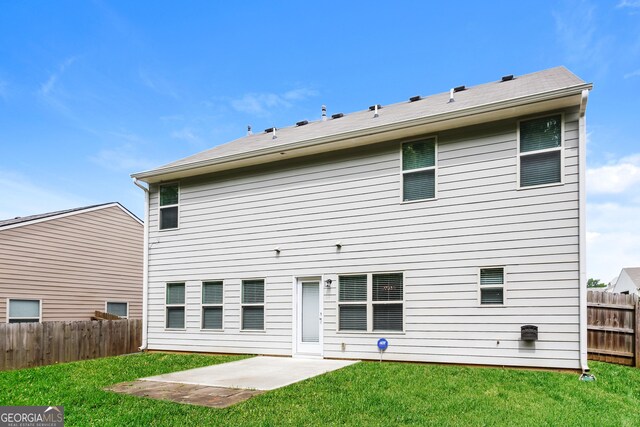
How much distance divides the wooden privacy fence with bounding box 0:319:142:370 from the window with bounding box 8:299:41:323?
13.0ft

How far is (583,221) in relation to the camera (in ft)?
23.6

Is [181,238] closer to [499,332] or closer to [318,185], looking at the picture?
[318,185]

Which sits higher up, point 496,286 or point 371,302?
point 496,286

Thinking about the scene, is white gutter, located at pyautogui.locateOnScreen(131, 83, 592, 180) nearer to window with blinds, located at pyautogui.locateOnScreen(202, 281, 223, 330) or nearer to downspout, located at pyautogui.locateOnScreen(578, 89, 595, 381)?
downspout, located at pyautogui.locateOnScreen(578, 89, 595, 381)

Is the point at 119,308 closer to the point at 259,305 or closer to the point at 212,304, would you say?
the point at 212,304

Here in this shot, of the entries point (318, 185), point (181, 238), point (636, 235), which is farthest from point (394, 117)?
point (636, 235)

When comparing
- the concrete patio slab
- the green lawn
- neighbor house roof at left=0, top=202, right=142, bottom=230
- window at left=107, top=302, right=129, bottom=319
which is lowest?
window at left=107, top=302, right=129, bottom=319

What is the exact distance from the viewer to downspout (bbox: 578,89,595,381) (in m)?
7.00

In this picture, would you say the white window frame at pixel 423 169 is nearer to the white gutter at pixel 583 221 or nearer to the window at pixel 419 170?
the window at pixel 419 170

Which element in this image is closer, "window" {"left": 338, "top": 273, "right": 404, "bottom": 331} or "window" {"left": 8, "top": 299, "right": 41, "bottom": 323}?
"window" {"left": 338, "top": 273, "right": 404, "bottom": 331}

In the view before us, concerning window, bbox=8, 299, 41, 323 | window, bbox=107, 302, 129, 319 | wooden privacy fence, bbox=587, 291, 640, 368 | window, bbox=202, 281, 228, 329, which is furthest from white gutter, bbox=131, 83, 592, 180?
window, bbox=107, 302, 129, 319

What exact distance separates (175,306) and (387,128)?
22.4 ft

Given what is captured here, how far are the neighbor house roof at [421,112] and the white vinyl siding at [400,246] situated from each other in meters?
0.51

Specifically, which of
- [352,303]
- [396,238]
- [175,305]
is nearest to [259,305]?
[352,303]
